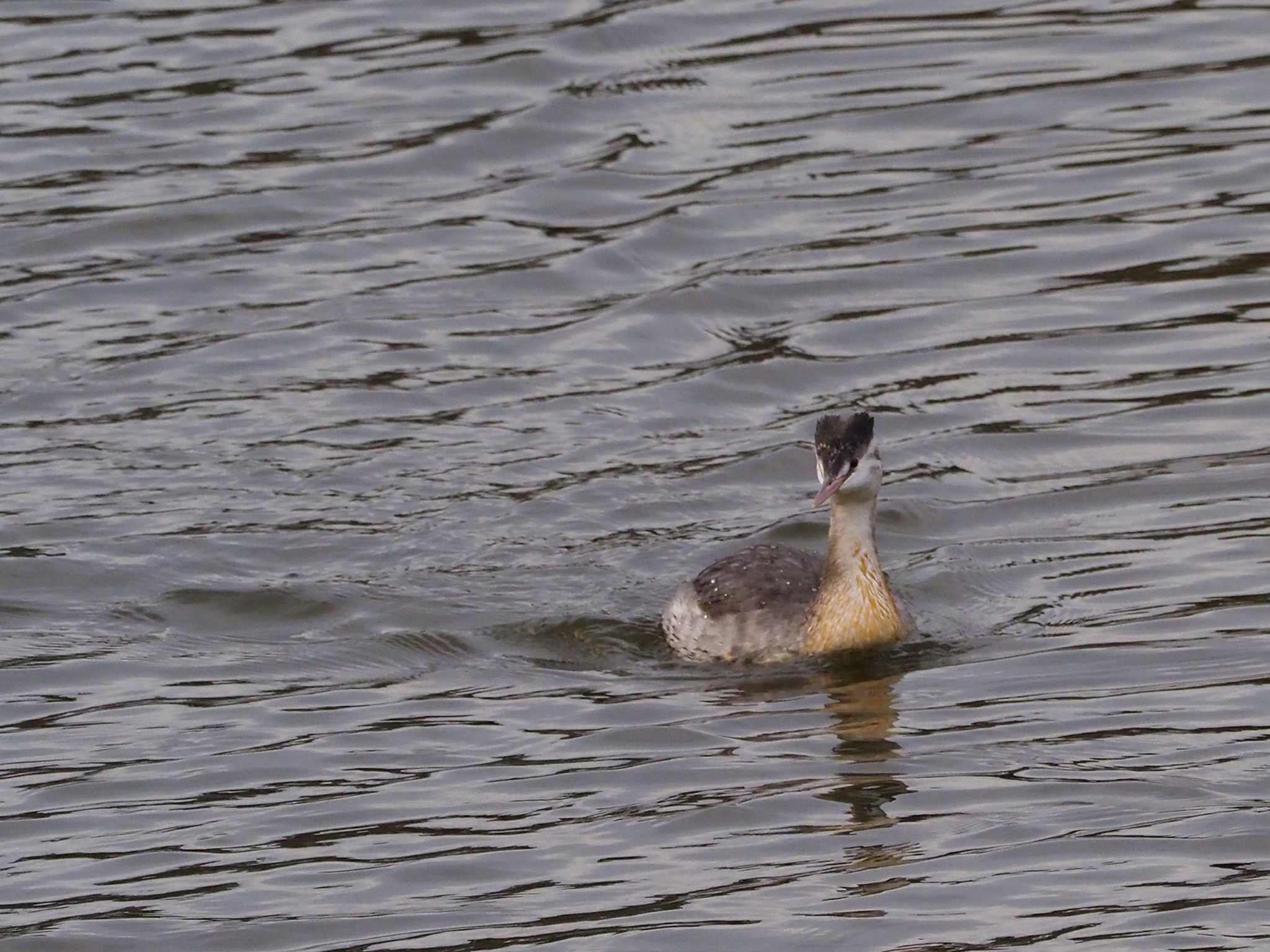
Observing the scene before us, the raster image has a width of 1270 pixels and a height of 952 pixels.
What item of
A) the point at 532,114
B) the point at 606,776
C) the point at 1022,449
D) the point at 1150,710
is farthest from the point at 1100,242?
the point at 606,776

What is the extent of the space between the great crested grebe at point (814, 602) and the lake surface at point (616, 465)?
0.21 meters

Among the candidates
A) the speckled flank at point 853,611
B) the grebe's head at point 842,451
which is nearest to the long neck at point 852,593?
the speckled flank at point 853,611

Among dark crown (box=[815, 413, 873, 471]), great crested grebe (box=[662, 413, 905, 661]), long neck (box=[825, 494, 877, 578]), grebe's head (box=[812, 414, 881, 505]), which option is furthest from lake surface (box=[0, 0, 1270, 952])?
dark crown (box=[815, 413, 873, 471])

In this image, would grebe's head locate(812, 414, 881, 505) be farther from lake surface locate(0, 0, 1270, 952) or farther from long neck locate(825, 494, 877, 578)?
lake surface locate(0, 0, 1270, 952)

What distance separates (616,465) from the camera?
15594mm

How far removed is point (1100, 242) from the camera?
18.6 m

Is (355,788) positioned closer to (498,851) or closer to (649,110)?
(498,851)

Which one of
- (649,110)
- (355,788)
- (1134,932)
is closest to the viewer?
(1134,932)

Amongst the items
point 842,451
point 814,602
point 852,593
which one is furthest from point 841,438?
point 814,602

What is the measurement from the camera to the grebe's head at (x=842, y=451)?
42.4ft

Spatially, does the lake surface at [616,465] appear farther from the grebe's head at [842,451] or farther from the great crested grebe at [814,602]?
the grebe's head at [842,451]

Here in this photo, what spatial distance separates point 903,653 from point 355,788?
3460 mm

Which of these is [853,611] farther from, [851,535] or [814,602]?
[851,535]

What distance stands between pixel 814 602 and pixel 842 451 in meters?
0.90
